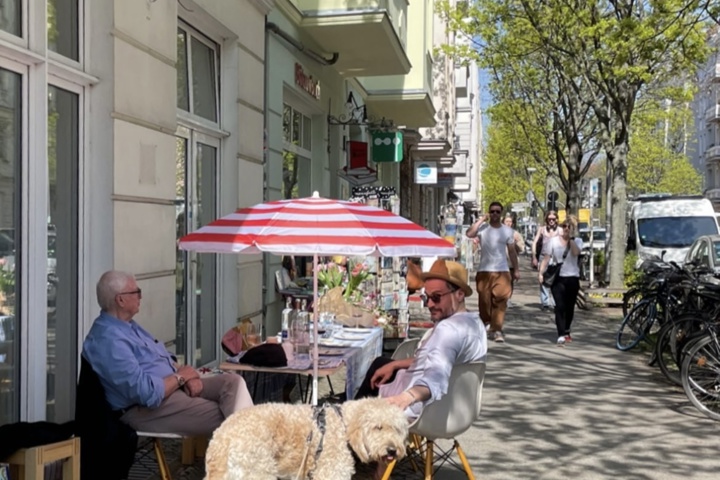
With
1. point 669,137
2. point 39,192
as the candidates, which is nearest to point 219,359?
point 39,192

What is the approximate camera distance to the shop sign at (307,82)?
36.3ft

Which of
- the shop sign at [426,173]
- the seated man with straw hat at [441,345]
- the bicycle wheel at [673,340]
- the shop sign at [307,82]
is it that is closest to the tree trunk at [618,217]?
the shop sign at [426,173]

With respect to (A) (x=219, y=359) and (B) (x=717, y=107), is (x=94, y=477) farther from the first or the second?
(B) (x=717, y=107)

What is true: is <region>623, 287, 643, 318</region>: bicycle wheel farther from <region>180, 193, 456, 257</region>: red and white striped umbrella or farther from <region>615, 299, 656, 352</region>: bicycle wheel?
<region>180, 193, 456, 257</region>: red and white striped umbrella

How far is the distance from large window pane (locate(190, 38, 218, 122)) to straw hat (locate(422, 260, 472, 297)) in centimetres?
389

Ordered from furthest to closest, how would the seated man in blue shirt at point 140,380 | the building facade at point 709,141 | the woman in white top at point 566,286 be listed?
the building facade at point 709,141, the woman in white top at point 566,286, the seated man in blue shirt at point 140,380

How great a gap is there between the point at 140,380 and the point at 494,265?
24.0 feet

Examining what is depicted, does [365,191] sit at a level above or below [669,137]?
below

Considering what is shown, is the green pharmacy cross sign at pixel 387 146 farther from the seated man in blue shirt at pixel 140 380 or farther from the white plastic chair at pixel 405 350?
the seated man in blue shirt at pixel 140 380

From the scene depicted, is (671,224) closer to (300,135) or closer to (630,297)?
(630,297)

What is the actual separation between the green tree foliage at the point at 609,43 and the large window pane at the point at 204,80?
693cm

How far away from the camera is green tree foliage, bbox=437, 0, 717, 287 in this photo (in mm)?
12078

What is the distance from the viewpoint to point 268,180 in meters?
9.62

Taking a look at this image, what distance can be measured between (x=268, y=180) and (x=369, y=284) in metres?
1.85
